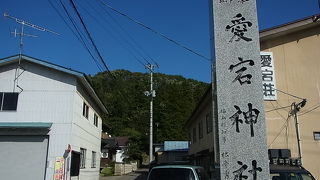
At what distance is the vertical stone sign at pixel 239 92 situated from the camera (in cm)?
612

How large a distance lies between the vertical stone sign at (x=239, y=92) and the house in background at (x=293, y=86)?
9.61 metres

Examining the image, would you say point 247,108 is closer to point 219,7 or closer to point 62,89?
point 219,7

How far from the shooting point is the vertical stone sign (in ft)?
20.1

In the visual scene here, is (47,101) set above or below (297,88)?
below

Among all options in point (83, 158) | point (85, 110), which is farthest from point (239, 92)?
point (83, 158)

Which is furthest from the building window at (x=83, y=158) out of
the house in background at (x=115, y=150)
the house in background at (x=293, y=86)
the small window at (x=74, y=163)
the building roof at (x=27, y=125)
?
the house in background at (x=115, y=150)

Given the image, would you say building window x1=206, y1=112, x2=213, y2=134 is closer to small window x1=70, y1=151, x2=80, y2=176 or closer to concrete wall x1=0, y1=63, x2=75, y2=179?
small window x1=70, y1=151, x2=80, y2=176

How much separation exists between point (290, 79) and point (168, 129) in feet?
173

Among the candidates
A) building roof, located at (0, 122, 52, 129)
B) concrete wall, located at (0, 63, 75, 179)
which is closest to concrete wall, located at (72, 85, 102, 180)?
concrete wall, located at (0, 63, 75, 179)

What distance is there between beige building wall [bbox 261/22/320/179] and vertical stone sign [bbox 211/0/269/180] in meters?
10.5

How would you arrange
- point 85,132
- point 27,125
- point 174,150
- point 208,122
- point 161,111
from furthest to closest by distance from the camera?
1. point 161,111
2. point 174,150
3. point 85,132
4. point 208,122
5. point 27,125

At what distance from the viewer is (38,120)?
1752 cm

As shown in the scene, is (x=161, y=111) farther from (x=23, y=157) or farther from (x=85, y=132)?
(x=23, y=157)

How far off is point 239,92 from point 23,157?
14012mm
